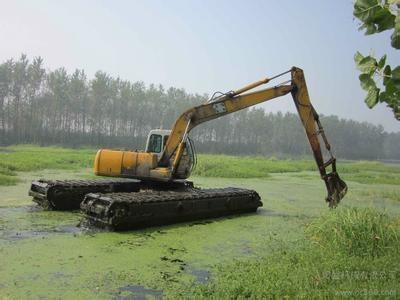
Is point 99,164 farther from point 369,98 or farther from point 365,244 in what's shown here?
point 369,98

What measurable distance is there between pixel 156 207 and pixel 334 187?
4941mm

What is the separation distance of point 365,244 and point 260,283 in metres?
3.08

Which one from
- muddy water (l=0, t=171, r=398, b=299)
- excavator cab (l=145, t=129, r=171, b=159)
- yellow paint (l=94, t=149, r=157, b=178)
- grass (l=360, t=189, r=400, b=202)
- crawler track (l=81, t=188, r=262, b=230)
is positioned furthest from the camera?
grass (l=360, t=189, r=400, b=202)

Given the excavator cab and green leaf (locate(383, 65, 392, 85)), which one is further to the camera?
the excavator cab

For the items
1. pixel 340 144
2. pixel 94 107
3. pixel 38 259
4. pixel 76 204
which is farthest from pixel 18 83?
pixel 340 144

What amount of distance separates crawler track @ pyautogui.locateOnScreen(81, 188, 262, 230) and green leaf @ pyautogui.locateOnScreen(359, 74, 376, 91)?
7137 millimetres

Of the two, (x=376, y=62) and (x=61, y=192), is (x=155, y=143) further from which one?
(x=376, y=62)

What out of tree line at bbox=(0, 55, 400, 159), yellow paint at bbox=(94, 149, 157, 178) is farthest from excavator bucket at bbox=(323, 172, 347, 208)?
tree line at bbox=(0, 55, 400, 159)

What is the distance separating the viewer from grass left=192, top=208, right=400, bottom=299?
550 cm

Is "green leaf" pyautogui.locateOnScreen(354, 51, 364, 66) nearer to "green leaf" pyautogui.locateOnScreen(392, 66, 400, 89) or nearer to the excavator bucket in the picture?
"green leaf" pyautogui.locateOnScreen(392, 66, 400, 89)

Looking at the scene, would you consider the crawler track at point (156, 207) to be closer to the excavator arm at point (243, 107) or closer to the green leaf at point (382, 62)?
the excavator arm at point (243, 107)

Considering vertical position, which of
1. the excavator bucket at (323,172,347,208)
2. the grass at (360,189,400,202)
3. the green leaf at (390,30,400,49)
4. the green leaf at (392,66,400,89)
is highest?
the green leaf at (390,30,400,49)

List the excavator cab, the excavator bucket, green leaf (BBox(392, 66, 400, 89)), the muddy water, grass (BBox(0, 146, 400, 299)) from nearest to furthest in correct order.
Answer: green leaf (BBox(392, 66, 400, 89)), grass (BBox(0, 146, 400, 299)), the muddy water, the excavator bucket, the excavator cab

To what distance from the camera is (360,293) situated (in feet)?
17.3
